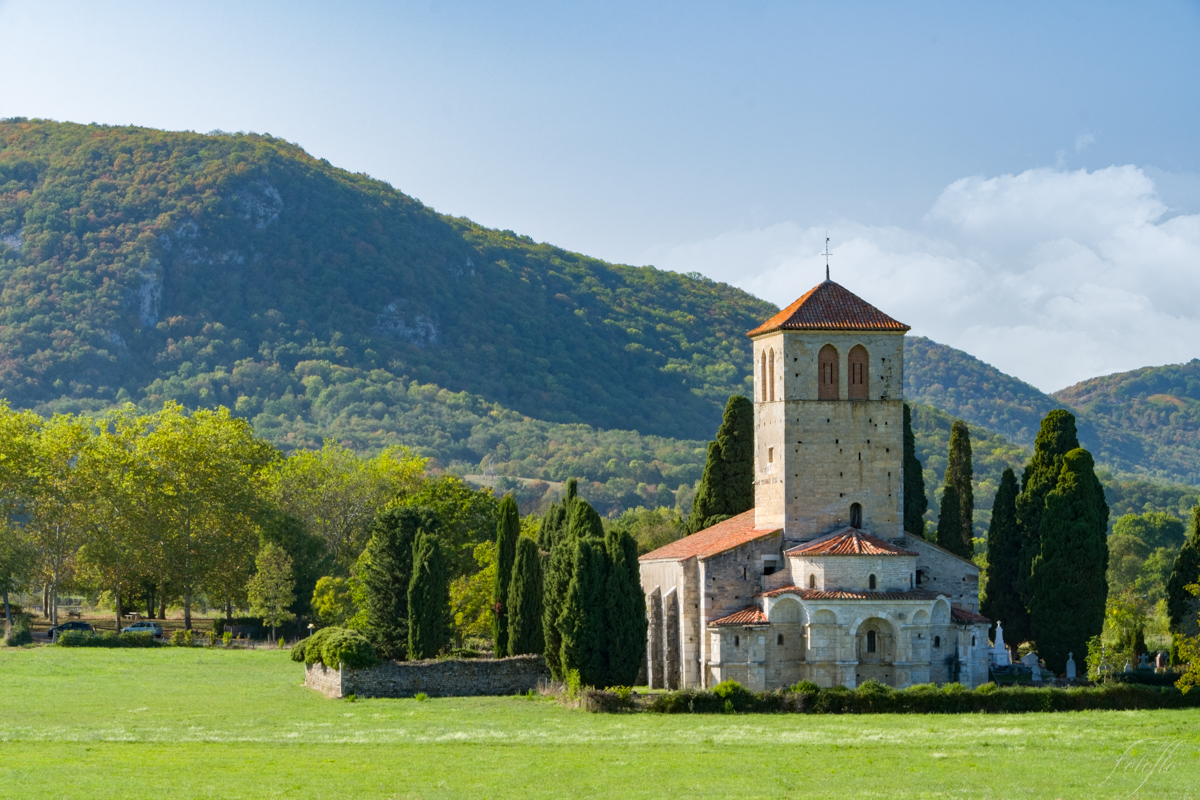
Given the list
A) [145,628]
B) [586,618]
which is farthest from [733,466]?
[145,628]

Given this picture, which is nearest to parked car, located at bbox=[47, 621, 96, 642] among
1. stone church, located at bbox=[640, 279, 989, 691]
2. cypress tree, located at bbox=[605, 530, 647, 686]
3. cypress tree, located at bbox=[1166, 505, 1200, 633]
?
stone church, located at bbox=[640, 279, 989, 691]

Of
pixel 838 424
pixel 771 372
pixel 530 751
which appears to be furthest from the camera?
pixel 771 372

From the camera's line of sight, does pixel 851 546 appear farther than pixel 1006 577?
No

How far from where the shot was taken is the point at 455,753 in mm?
32219

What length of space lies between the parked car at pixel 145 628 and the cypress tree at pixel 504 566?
2319 centimetres

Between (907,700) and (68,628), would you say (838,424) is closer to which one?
(907,700)

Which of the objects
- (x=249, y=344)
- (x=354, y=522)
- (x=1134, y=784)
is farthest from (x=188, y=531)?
(x=249, y=344)

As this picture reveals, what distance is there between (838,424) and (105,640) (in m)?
37.1

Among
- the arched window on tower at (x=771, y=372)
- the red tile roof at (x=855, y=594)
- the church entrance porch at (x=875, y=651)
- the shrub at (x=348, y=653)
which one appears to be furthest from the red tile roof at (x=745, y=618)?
the shrub at (x=348, y=653)

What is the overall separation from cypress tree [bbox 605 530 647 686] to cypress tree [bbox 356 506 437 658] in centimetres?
1065

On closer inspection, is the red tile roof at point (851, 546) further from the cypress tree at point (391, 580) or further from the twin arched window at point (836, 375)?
the cypress tree at point (391, 580)

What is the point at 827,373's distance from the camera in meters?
49.6

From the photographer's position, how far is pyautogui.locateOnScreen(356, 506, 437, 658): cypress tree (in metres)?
53.4

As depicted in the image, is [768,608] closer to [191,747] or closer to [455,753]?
[455,753]
